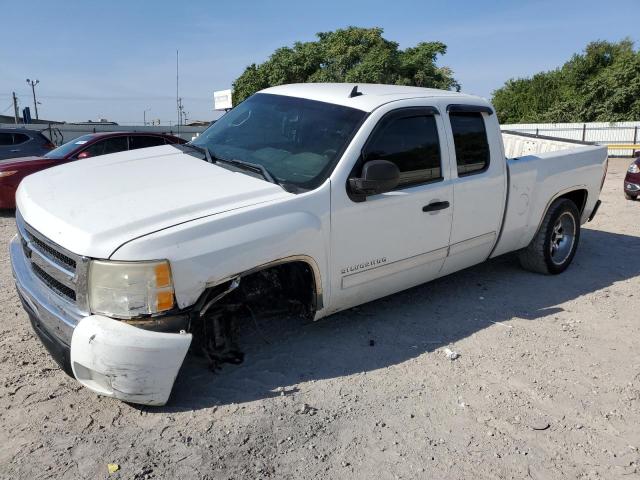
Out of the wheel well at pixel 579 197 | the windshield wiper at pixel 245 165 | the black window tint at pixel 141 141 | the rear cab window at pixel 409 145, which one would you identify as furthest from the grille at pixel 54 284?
the black window tint at pixel 141 141

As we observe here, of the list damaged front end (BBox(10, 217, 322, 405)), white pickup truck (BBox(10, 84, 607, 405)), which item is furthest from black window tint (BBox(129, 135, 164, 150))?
damaged front end (BBox(10, 217, 322, 405))

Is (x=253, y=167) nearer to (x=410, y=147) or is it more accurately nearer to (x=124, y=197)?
(x=124, y=197)

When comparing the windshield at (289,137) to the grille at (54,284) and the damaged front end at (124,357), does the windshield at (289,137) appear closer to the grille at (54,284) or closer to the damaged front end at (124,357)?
the damaged front end at (124,357)

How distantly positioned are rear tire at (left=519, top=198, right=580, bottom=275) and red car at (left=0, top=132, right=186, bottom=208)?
6787 mm

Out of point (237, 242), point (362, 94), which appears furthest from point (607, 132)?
point (237, 242)

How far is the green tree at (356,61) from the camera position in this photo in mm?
31625

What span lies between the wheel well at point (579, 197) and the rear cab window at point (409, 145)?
2482mm

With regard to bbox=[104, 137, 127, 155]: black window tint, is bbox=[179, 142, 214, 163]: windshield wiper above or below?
above

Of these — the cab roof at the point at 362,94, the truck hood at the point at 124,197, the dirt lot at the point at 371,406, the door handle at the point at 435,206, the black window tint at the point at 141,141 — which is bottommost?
the dirt lot at the point at 371,406

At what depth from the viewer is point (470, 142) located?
4.55 metres

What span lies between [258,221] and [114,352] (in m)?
1.06

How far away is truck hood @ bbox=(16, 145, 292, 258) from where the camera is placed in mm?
2797

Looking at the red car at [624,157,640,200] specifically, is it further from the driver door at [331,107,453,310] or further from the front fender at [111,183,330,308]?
the front fender at [111,183,330,308]

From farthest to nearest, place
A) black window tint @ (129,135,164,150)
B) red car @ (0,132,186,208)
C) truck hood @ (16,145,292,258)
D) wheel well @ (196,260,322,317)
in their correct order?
black window tint @ (129,135,164,150) → red car @ (0,132,186,208) → wheel well @ (196,260,322,317) → truck hood @ (16,145,292,258)
